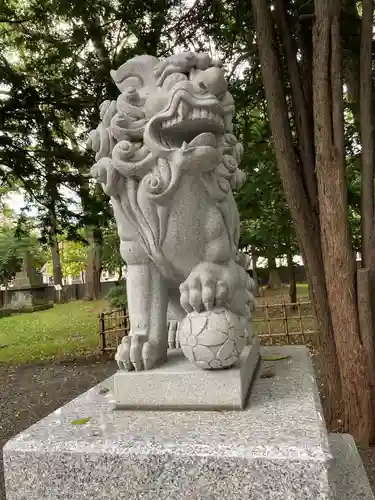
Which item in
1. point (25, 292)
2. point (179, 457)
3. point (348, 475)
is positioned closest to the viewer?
point (179, 457)

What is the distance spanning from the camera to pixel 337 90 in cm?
343

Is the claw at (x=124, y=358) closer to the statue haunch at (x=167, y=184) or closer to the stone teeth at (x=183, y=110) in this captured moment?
the statue haunch at (x=167, y=184)

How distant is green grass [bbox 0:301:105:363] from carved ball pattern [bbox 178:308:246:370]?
756 cm

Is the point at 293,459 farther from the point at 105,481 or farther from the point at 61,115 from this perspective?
the point at 61,115

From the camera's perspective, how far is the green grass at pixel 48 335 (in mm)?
9359

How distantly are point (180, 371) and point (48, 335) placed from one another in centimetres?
1061

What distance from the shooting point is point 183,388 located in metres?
1.64

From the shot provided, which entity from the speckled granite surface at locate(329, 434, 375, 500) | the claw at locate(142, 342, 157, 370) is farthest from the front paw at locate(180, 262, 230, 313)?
the speckled granite surface at locate(329, 434, 375, 500)

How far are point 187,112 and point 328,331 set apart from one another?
105 inches

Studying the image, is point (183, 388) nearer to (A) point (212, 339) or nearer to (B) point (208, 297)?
(A) point (212, 339)

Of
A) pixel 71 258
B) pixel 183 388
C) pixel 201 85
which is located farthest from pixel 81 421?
pixel 71 258

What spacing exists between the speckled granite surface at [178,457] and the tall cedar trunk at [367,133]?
251 cm

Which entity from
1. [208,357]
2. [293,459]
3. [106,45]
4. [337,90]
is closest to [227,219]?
[208,357]

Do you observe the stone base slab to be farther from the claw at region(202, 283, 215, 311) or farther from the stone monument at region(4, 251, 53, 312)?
the stone monument at region(4, 251, 53, 312)
